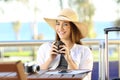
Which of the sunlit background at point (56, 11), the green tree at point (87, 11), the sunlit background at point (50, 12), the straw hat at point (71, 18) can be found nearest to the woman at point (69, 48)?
the straw hat at point (71, 18)

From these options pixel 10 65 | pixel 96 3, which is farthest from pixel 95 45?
pixel 10 65

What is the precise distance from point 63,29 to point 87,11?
357 cm

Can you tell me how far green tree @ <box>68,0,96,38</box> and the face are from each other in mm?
2830

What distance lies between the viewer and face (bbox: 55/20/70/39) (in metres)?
3.55

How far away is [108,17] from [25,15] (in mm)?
1650

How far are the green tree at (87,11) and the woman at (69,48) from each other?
273cm

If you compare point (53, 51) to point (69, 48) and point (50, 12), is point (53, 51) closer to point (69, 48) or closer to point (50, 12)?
point (69, 48)

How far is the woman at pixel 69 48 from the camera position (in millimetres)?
3471

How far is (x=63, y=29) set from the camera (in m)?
3.56

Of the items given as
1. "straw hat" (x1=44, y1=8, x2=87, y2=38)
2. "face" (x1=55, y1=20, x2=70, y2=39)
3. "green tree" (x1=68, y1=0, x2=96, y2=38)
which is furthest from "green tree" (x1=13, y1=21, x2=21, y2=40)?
"face" (x1=55, y1=20, x2=70, y2=39)

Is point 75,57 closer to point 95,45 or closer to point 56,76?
point 56,76

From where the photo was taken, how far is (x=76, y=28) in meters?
3.72

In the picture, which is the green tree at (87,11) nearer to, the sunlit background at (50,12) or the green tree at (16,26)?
the sunlit background at (50,12)

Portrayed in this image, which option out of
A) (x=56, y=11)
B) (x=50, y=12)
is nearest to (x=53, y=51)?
(x=56, y=11)
